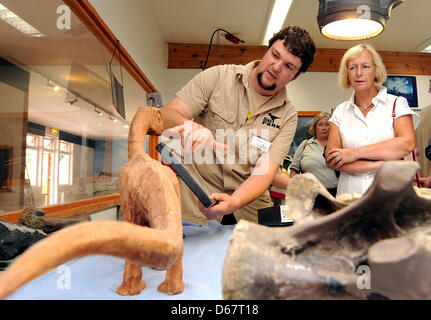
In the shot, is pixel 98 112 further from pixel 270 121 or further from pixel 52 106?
pixel 270 121

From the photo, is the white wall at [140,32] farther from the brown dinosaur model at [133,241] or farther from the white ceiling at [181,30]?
the brown dinosaur model at [133,241]

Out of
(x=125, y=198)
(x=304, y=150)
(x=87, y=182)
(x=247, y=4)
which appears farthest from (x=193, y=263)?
(x=247, y=4)

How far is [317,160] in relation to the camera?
2400mm

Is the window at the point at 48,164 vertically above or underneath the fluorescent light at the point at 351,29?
underneath

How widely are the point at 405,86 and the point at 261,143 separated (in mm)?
4333

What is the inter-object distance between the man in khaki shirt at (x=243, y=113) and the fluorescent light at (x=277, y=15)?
83.7 inches

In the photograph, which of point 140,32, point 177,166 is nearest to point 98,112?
point 140,32

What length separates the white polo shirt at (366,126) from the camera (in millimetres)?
1492

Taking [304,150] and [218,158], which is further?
[304,150]

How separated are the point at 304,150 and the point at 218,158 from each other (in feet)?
3.86

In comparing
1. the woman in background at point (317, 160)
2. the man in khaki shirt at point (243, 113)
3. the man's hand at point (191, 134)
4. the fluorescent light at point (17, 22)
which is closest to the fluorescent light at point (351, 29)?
the man in khaki shirt at point (243, 113)

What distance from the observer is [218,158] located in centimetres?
165

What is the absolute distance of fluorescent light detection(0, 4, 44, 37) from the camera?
4.57 feet
